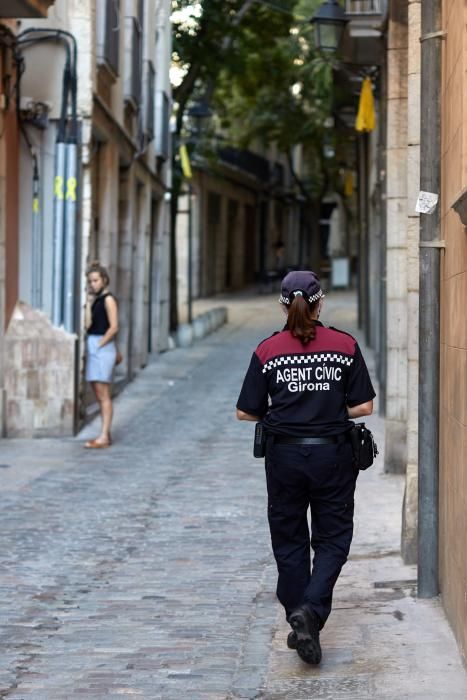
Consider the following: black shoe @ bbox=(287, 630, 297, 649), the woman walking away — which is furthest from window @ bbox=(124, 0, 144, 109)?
black shoe @ bbox=(287, 630, 297, 649)

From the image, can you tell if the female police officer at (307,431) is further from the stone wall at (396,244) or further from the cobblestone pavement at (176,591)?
the stone wall at (396,244)

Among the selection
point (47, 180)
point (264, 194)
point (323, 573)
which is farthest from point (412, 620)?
point (264, 194)

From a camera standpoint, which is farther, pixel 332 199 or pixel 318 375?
pixel 332 199

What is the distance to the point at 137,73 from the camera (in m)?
20.8

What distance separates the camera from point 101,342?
1444 centimetres

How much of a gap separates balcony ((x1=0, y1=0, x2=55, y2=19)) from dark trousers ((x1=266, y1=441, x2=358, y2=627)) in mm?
7960

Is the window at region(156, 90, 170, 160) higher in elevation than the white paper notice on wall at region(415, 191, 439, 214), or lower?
higher

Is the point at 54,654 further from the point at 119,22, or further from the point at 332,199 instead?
the point at 332,199

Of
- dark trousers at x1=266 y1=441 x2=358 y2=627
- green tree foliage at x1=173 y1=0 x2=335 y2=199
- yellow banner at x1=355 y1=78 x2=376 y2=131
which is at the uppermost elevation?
green tree foliage at x1=173 y1=0 x2=335 y2=199

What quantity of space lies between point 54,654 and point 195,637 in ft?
2.27

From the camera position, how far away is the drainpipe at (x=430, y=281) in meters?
7.29

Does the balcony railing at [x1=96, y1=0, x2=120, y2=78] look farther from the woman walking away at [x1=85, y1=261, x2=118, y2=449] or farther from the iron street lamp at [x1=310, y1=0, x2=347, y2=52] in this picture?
the woman walking away at [x1=85, y1=261, x2=118, y2=449]

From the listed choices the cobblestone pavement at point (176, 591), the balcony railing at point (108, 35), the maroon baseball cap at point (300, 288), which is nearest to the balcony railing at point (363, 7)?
the balcony railing at point (108, 35)

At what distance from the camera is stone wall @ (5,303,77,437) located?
15.0 meters
